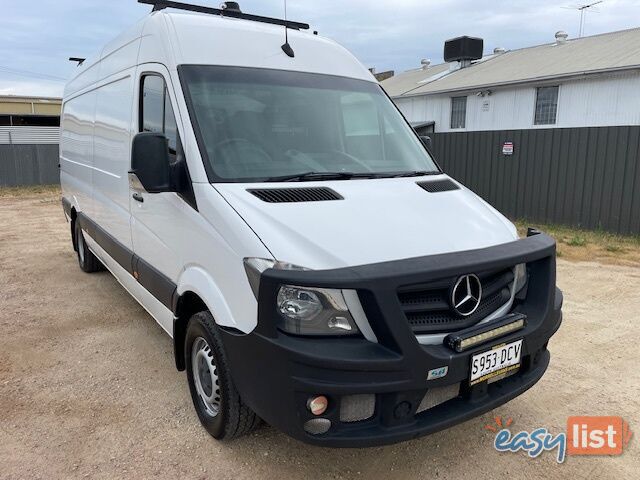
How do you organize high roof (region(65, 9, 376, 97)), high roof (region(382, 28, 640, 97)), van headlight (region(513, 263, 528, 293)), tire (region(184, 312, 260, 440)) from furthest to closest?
high roof (region(382, 28, 640, 97)), high roof (region(65, 9, 376, 97)), van headlight (region(513, 263, 528, 293)), tire (region(184, 312, 260, 440))

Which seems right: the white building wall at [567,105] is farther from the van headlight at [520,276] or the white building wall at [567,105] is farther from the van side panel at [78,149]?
the van side panel at [78,149]

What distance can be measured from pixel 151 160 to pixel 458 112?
17.5 meters

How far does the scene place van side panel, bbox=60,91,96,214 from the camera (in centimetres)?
562

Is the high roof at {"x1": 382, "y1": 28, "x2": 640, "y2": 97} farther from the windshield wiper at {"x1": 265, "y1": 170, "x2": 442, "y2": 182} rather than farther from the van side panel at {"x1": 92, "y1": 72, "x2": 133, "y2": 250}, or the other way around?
the van side panel at {"x1": 92, "y1": 72, "x2": 133, "y2": 250}

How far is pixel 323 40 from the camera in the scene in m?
4.07

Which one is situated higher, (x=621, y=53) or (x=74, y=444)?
(x=621, y=53)

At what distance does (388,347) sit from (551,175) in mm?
9989

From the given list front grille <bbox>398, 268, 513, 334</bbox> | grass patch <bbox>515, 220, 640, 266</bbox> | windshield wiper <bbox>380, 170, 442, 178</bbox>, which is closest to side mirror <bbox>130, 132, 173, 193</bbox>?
windshield wiper <bbox>380, 170, 442, 178</bbox>

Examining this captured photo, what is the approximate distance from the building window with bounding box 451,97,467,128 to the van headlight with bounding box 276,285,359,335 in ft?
57.4

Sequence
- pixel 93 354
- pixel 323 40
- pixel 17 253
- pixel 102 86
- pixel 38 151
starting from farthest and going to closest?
pixel 38 151
pixel 17 253
pixel 102 86
pixel 93 354
pixel 323 40

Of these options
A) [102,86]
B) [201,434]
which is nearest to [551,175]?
[102,86]

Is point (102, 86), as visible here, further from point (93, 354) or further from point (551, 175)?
point (551, 175)

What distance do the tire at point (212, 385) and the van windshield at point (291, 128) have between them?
893 mm

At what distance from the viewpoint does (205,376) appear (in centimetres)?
311
